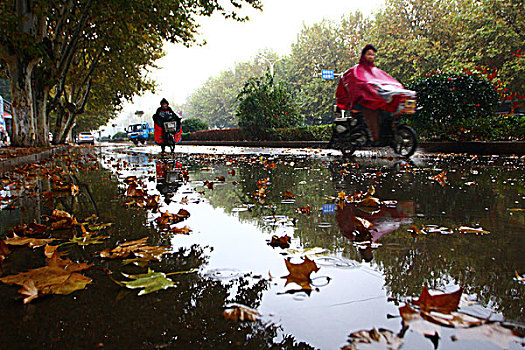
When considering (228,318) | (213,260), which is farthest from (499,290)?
(213,260)

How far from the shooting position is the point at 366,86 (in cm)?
937

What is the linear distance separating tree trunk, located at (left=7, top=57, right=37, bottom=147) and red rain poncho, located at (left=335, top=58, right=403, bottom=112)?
10719mm

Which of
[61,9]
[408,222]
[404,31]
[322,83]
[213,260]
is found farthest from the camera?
[322,83]

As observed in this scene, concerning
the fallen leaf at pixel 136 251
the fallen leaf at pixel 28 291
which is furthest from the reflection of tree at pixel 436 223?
the fallen leaf at pixel 28 291

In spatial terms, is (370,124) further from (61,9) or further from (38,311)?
(61,9)

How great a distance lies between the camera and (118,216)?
11.9 feet

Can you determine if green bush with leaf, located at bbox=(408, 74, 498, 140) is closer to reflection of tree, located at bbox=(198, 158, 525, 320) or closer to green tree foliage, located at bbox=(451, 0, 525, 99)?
reflection of tree, located at bbox=(198, 158, 525, 320)

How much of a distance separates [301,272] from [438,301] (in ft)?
2.10

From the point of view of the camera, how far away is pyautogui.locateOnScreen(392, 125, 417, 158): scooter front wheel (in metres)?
9.84


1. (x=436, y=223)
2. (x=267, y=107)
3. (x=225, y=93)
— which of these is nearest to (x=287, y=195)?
(x=436, y=223)

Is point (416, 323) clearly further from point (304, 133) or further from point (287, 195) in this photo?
point (304, 133)

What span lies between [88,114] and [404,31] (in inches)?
1509

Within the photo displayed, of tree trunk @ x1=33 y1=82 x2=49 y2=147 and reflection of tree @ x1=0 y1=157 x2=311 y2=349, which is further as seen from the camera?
tree trunk @ x1=33 y1=82 x2=49 y2=147

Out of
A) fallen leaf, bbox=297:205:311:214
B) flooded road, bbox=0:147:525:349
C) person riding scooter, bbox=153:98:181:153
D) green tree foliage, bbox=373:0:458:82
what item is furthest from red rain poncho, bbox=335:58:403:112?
green tree foliage, bbox=373:0:458:82
